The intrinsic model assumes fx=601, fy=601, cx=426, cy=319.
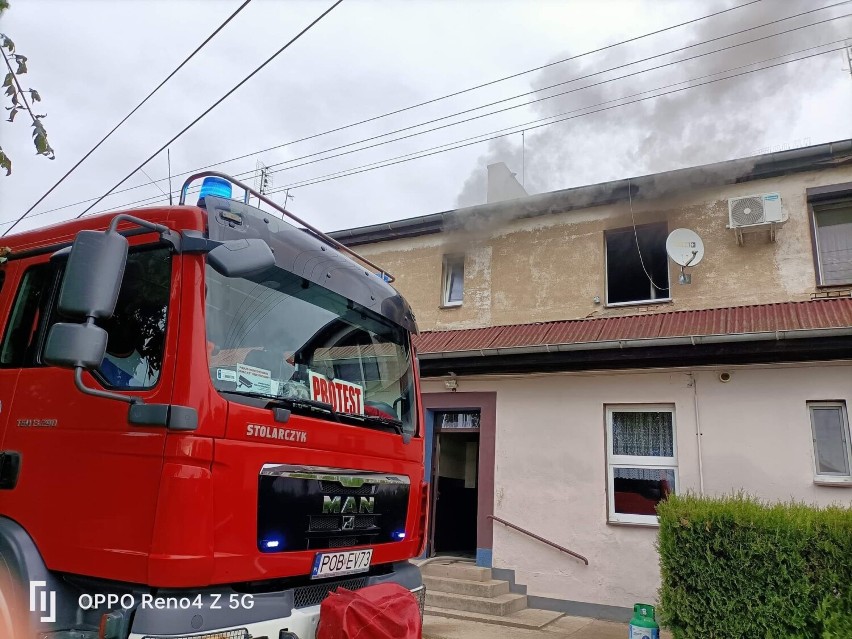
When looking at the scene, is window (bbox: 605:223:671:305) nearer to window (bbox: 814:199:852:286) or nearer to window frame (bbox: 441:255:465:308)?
window (bbox: 814:199:852:286)

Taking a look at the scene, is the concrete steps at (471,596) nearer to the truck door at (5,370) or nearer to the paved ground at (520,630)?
the paved ground at (520,630)

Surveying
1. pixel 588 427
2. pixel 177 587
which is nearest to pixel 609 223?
pixel 588 427

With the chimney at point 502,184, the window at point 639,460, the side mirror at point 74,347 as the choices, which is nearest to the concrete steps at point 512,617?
the window at point 639,460

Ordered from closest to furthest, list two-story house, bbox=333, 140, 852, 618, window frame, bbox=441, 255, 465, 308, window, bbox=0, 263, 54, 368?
window, bbox=0, 263, 54, 368 < two-story house, bbox=333, 140, 852, 618 < window frame, bbox=441, 255, 465, 308

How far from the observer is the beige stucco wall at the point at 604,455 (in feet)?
24.3

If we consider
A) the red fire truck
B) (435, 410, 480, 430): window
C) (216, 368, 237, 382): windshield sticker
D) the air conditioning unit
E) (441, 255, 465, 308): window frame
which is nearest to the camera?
the red fire truck

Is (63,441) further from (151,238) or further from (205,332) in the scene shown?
(151,238)

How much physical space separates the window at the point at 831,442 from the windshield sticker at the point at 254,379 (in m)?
6.97

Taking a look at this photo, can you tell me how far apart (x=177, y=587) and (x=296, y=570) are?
0.68 meters

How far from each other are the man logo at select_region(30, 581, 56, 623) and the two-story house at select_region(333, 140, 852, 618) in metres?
6.83

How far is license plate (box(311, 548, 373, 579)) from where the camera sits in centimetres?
321

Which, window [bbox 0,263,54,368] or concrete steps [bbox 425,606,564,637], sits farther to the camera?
concrete steps [bbox 425,606,564,637]

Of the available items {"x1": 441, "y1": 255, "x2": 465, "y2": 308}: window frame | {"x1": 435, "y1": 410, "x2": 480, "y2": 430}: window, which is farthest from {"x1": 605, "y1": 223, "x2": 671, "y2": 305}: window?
{"x1": 435, "y1": 410, "x2": 480, "y2": 430}: window

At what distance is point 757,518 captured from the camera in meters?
4.93
